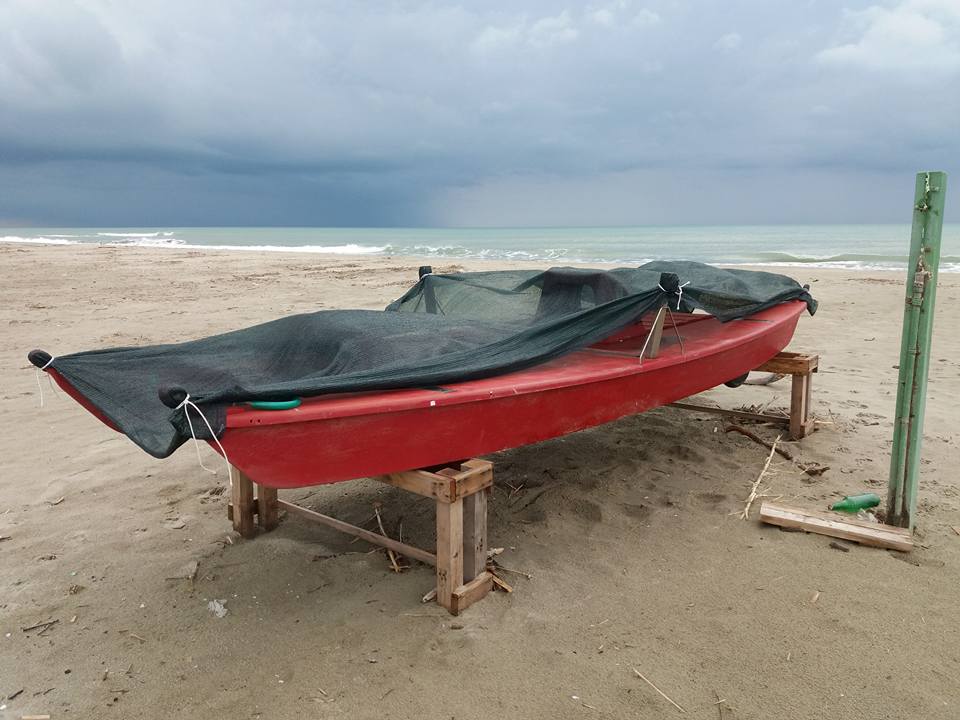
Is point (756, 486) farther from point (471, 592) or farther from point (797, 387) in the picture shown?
point (471, 592)

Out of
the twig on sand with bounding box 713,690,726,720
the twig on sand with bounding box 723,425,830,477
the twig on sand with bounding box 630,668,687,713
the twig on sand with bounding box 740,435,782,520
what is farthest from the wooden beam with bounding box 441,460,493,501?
the twig on sand with bounding box 723,425,830,477

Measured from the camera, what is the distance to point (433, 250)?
4050 cm

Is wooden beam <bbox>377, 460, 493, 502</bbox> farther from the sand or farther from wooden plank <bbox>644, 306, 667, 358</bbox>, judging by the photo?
wooden plank <bbox>644, 306, 667, 358</bbox>

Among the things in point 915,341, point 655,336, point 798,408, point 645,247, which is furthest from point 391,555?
point 645,247

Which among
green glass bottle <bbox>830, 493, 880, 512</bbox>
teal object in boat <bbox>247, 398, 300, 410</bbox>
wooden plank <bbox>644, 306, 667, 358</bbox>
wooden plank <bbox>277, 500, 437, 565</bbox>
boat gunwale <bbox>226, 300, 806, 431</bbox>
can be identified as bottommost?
wooden plank <bbox>277, 500, 437, 565</bbox>

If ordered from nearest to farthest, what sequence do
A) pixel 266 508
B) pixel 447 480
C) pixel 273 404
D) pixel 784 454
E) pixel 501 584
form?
1. pixel 273 404
2. pixel 447 480
3. pixel 501 584
4. pixel 266 508
5. pixel 784 454

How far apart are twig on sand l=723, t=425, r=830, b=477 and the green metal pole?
78cm

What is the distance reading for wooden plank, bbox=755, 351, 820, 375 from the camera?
4.88m

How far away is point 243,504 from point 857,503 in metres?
3.04

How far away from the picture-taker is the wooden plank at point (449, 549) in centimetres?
281

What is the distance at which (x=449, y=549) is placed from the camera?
2814 mm

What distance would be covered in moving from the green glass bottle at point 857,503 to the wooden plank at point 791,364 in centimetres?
134

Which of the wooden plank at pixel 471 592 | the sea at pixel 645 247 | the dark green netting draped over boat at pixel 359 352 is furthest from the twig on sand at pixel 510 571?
the sea at pixel 645 247

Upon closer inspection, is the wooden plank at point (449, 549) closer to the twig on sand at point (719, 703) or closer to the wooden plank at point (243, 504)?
the twig on sand at point (719, 703)
